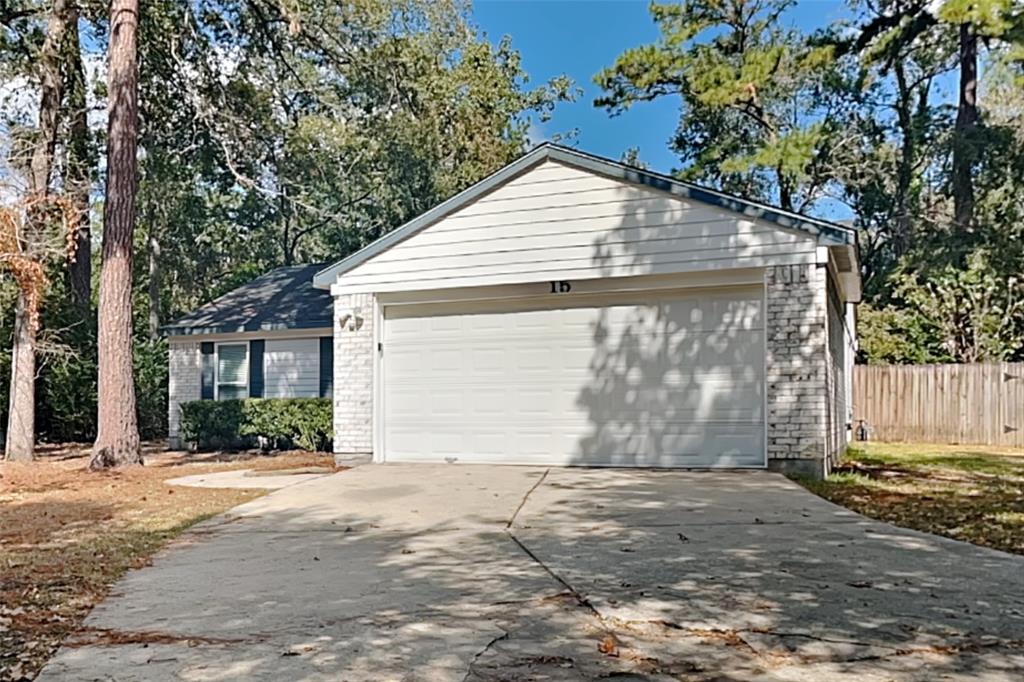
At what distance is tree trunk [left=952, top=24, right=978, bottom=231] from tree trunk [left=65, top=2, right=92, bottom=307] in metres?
20.7

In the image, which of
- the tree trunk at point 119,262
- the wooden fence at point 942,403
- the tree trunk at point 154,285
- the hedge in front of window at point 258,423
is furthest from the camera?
the tree trunk at point 154,285

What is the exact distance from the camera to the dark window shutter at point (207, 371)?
17172 mm

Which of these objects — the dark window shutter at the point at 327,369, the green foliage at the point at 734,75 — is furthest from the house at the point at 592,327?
the green foliage at the point at 734,75

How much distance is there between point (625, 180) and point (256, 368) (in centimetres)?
975

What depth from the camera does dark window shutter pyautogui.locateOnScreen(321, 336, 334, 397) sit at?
15.9m

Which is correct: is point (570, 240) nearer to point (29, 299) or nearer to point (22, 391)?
point (29, 299)

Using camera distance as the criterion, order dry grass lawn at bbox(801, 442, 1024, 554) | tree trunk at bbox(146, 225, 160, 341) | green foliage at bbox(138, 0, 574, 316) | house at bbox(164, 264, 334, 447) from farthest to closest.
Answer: tree trunk at bbox(146, 225, 160, 341) < house at bbox(164, 264, 334, 447) < green foliage at bbox(138, 0, 574, 316) < dry grass lawn at bbox(801, 442, 1024, 554)

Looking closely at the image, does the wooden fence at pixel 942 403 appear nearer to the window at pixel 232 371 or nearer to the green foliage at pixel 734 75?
the green foliage at pixel 734 75

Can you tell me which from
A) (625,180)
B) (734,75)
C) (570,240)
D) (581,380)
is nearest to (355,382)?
(581,380)

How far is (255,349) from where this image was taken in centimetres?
1673

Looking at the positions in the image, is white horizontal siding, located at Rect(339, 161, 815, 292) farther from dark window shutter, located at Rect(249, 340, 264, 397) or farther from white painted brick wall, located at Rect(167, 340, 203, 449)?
white painted brick wall, located at Rect(167, 340, 203, 449)

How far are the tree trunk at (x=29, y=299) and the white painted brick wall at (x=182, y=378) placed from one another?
358 cm

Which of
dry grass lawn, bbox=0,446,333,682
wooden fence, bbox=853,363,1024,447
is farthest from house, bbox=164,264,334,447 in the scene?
wooden fence, bbox=853,363,1024,447

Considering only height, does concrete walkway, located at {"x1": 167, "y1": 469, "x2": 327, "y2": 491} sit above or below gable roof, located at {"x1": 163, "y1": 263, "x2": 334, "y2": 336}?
below
